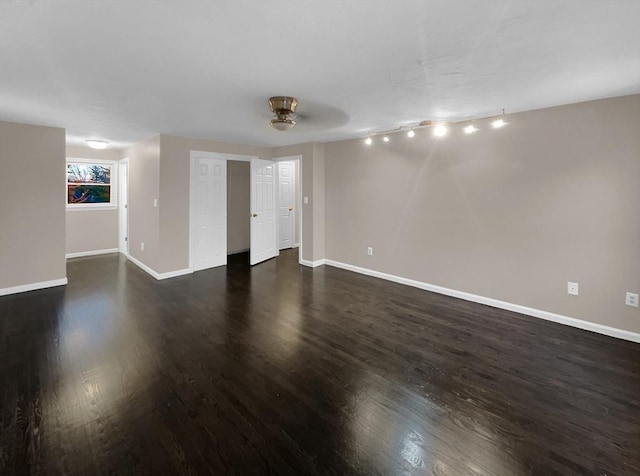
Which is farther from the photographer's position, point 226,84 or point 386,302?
point 386,302

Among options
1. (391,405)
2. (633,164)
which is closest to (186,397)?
(391,405)

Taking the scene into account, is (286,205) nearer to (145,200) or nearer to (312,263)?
(312,263)

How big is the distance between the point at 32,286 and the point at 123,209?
8.39 feet

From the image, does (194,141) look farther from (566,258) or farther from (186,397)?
(566,258)

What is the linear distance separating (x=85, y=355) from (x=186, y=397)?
1196 mm

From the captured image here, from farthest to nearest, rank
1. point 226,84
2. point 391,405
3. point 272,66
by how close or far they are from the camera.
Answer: point 226,84 → point 272,66 → point 391,405

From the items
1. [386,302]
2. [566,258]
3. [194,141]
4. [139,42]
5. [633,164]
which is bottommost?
[386,302]

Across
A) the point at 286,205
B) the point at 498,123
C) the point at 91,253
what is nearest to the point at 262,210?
the point at 286,205

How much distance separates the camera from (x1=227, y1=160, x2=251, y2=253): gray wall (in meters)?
6.50

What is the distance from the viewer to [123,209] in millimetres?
6305

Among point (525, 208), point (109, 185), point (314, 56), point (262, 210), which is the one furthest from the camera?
point (109, 185)

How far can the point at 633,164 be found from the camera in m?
2.71

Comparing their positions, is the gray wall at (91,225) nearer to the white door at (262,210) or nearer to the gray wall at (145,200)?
the gray wall at (145,200)

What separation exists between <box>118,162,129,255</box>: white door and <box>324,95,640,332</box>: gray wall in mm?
4905
